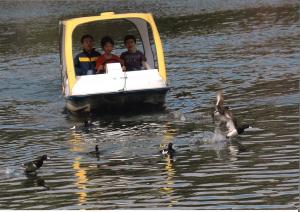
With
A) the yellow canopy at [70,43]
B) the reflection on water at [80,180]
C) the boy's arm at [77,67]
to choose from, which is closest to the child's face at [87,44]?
the boy's arm at [77,67]

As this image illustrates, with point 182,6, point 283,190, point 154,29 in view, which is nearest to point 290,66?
point 154,29

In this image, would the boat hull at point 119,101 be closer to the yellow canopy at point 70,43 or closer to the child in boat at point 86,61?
the yellow canopy at point 70,43

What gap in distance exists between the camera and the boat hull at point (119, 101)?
59.8 feet

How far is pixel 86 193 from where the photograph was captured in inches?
475

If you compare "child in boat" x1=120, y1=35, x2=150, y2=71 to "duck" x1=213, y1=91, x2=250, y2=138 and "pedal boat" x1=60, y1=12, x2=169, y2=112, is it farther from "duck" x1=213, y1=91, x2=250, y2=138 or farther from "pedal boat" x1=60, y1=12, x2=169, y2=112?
"duck" x1=213, y1=91, x2=250, y2=138

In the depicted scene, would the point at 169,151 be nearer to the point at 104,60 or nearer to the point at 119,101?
the point at 119,101

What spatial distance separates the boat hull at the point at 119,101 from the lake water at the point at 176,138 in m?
0.25

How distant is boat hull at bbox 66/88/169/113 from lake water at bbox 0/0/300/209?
25cm

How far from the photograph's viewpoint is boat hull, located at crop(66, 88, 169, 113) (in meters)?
18.2

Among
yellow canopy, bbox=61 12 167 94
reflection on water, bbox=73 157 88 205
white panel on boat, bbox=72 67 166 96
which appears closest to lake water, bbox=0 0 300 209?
reflection on water, bbox=73 157 88 205

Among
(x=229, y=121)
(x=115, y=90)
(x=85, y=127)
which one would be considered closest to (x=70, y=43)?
(x=115, y=90)

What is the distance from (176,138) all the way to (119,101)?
282 centimetres

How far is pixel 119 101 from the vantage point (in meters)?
18.3

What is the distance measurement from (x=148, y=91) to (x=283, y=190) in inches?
284
